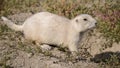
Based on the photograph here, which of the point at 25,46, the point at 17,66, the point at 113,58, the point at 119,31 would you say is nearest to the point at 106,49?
the point at 119,31

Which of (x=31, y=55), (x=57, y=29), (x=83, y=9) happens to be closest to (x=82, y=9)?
(x=83, y=9)

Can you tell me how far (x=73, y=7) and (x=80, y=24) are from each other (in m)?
2.38

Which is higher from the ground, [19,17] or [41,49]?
[19,17]

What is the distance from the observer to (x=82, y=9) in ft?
30.4

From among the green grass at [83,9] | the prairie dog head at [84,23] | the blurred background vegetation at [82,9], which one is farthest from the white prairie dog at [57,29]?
the blurred background vegetation at [82,9]

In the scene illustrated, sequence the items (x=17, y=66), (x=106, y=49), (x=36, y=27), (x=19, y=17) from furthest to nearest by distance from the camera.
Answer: (x=19, y=17) → (x=106, y=49) → (x=36, y=27) → (x=17, y=66)

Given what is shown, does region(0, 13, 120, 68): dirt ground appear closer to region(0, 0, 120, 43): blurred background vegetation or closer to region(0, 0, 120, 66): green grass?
region(0, 0, 120, 66): green grass

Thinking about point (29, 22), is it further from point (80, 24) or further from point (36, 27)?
point (80, 24)

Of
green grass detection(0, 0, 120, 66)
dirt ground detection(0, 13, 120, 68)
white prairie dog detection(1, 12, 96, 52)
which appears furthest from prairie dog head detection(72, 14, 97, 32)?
green grass detection(0, 0, 120, 66)

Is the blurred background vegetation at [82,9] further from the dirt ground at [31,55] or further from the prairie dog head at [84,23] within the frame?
the prairie dog head at [84,23]

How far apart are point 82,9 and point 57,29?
7.64ft

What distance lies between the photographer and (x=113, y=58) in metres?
6.70

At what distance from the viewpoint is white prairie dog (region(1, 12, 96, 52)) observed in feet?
22.6

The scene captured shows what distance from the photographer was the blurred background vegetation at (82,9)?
8.51 metres
